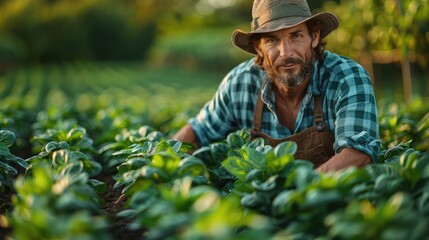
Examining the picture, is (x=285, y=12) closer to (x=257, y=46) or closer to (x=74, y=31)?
(x=257, y=46)

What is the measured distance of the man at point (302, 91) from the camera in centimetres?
263

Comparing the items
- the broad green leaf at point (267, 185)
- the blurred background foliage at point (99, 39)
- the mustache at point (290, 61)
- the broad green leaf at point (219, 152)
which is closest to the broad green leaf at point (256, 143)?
the broad green leaf at point (219, 152)

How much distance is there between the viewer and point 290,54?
111 inches

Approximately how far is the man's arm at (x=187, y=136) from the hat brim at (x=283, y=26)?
0.61m

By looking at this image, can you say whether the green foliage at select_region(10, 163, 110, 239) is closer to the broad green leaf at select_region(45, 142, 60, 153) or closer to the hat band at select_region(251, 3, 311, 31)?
the broad green leaf at select_region(45, 142, 60, 153)

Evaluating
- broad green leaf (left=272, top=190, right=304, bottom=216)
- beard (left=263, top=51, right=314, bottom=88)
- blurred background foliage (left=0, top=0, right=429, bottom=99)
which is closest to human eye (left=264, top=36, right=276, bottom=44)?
beard (left=263, top=51, right=314, bottom=88)

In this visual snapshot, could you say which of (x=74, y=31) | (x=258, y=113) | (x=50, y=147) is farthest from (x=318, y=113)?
(x=74, y=31)

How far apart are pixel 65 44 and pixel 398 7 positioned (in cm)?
2362

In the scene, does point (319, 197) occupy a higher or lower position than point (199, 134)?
higher

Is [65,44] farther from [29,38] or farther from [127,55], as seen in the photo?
[127,55]

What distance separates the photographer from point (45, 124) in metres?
3.76

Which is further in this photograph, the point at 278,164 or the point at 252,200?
the point at 278,164

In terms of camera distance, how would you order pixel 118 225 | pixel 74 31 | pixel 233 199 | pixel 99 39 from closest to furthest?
pixel 233 199 < pixel 118 225 < pixel 74 31 < pixel 99 39

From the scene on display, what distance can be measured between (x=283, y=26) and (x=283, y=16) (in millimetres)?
74
